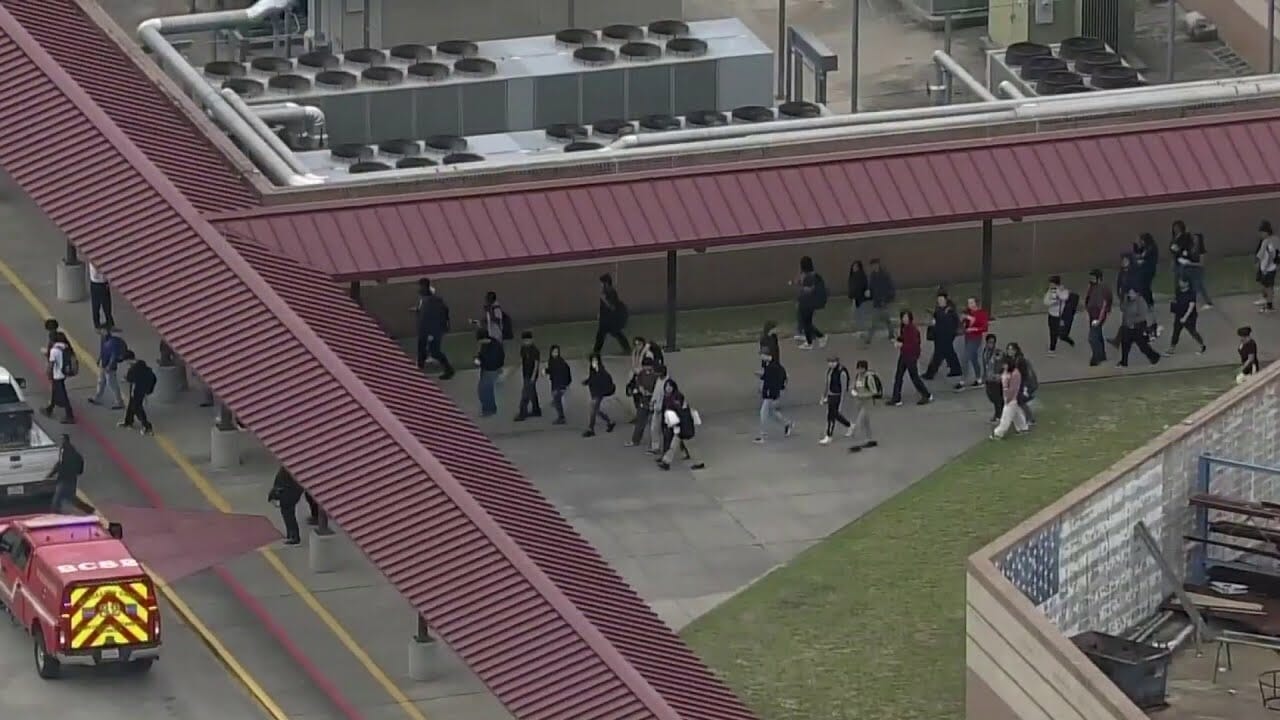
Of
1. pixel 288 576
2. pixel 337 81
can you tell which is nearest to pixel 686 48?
pixel 337 81

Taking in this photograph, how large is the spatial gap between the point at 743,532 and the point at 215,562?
290 inches

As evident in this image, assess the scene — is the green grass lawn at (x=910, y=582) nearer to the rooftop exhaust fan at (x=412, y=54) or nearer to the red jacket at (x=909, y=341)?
the red jacket at (x=909, y=341)

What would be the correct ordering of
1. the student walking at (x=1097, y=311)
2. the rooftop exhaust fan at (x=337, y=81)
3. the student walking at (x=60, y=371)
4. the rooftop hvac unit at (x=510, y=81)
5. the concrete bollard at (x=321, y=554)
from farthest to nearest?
1. the rooftop hvac unit at (x=510, y=81)
2. the rooftop exhaust fan at (x=337, y=81)
3. the student walking at (x=1097, y=311)
4. the student walking at (x=60, y=371)
5. the concrete bollard at (x=321, y=554)

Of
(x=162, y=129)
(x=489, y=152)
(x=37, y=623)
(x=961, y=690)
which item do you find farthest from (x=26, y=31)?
(x=961, y=690)

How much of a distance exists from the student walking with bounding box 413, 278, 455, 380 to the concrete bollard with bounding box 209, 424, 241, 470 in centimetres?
414

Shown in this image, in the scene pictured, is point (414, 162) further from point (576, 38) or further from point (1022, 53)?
point (1022, 53)

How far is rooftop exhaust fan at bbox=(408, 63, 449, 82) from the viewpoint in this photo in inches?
2776

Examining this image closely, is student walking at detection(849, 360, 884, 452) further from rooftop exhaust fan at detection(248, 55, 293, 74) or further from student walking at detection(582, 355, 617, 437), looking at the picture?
rooftop exhaust fan at detection(248, 55, 293, 74)

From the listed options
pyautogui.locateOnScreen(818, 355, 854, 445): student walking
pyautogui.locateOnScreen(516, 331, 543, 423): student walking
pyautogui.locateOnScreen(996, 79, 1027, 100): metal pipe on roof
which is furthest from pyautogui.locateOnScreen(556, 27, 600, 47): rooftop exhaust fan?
pyautogui.locateOnScreen(818, 355, 854, 445): student walking

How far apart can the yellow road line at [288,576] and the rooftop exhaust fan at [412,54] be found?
27.0 feet

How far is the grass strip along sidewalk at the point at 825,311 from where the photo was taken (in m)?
66.3

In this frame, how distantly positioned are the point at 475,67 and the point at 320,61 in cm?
262

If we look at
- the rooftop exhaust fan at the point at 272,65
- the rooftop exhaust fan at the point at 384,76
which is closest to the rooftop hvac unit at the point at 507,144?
the rooftop exhaust fan at the point at 384,76

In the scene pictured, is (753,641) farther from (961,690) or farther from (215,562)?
(215,562)
